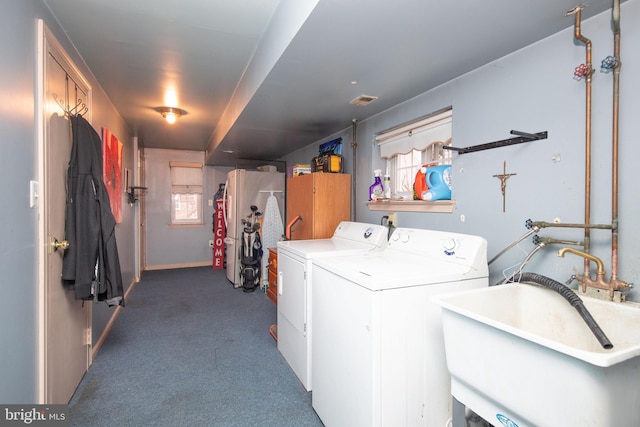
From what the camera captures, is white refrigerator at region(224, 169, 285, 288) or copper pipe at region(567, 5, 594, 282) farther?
white refrigerator at region(224, 169, 285, 288)

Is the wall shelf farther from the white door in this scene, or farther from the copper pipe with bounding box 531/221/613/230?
the white door

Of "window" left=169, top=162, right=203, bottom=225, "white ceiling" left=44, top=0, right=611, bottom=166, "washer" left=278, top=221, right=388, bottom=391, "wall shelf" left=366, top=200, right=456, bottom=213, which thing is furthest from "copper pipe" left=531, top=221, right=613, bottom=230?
"window" left=169, top=162, right=203, bottom=225

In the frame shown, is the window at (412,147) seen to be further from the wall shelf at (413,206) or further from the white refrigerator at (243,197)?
the white refrigerator at (243,197)

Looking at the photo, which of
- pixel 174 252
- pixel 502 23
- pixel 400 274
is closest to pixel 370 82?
pixel 502 23

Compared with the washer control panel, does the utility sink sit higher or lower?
lower

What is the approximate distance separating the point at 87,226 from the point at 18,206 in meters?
0.61

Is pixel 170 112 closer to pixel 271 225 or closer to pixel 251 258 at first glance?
pixel 271 225

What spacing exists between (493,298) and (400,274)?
42cm

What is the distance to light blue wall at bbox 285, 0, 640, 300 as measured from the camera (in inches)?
48.8

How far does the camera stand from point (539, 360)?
908 millimetres

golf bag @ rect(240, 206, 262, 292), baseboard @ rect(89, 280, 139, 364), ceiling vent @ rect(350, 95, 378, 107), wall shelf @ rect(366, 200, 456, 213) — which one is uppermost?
ceiling vent @ rect(350, 95, 378, 107)

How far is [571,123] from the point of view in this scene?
1.41m

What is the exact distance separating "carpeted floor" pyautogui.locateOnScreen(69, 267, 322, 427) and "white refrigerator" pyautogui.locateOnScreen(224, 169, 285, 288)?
981 mm

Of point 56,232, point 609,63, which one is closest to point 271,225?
point 56,232
